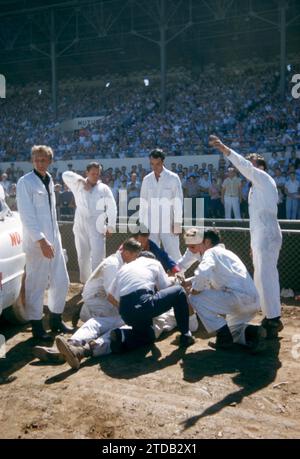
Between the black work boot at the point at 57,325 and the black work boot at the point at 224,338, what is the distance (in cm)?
168

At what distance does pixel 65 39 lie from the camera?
83.2ft

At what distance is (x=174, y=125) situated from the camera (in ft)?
67.6

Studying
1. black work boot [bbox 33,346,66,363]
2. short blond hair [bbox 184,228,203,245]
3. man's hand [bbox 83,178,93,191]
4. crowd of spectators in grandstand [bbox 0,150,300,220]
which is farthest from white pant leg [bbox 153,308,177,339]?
crowd of spectators in grandstand [bbox 0,150,300,220]

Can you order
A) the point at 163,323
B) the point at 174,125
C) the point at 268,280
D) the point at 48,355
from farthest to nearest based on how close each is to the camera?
the point at 174,125 → the point at 163,323 → the point at 268,280 → the point at 48,355

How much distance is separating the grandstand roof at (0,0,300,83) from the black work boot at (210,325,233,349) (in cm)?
1729

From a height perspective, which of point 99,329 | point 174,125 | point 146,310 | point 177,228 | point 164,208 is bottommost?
point 99,329

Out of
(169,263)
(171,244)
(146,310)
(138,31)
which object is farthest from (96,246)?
(138,31)

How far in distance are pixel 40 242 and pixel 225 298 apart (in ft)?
6.28

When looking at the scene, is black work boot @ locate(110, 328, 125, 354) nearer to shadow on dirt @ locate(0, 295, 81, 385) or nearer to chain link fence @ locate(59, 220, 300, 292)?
shadow on dirt @ locate(0, 295, 81, 385)

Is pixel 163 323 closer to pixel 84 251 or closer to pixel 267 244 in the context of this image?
pixel 267 244

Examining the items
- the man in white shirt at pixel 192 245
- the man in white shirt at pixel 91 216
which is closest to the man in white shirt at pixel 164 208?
the man in white shirt at pixel 91 216

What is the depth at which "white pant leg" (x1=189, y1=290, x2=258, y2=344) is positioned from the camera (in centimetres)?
496

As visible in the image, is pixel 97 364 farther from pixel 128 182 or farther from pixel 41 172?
pixel 128 182
